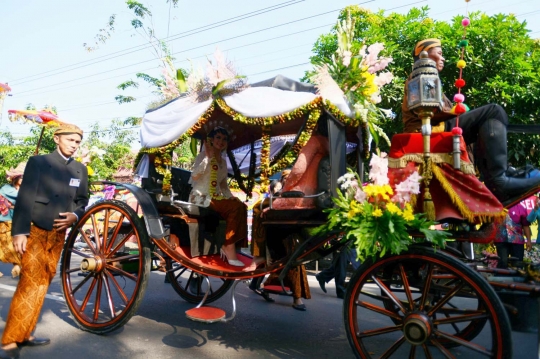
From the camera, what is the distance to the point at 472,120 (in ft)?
10.7

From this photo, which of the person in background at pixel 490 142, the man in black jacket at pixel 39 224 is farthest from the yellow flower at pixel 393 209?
the man in black jacket at pixel 39 224

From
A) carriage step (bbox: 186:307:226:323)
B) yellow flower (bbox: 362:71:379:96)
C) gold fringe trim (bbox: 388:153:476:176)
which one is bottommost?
carriage step (bbox: 186:307:226:323)

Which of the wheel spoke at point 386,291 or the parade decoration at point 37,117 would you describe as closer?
the wheel spoke at point 386,291

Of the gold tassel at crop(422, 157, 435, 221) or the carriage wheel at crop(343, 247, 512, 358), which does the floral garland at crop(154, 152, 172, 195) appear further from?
the gold tassel at crop(422, 157, 435, 221)

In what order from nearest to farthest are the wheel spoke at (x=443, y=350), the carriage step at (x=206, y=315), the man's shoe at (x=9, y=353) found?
the wheel spoke at (x=443, y=350), the man's shoe at (x=9, y=353), the carriage step at (x=206, y=315)

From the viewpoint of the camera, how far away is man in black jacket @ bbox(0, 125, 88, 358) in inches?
139

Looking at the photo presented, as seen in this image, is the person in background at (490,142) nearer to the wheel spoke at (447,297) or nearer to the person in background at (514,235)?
the wheel spoke at (447,297)

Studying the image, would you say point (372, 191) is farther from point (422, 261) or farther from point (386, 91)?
point (386, 91)

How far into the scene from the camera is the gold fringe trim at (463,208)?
9.67ft

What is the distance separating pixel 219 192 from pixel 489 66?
18.6ft

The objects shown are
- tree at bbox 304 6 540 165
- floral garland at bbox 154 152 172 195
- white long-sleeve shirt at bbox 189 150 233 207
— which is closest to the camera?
floral garland at bbox 154 152 172 195

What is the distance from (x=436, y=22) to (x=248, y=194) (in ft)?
18.2

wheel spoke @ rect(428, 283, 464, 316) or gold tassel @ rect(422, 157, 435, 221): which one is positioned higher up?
gold tassel @ rect(422, 157, 435, 221)

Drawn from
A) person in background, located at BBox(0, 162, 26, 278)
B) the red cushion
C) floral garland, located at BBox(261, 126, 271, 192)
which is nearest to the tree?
floral garland, located at BBox(261, 126, 271, 192)
